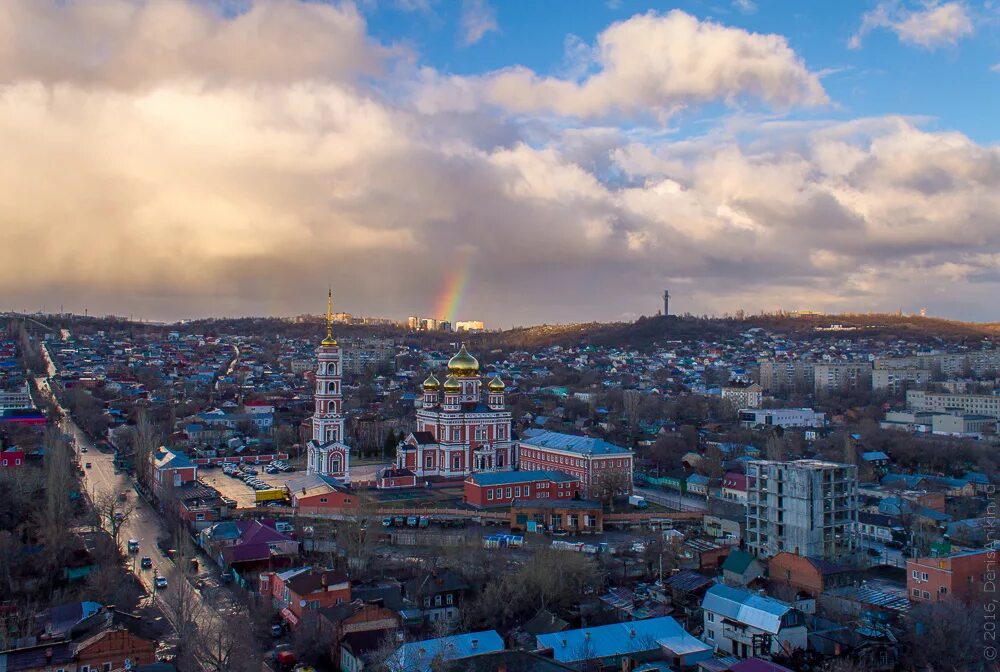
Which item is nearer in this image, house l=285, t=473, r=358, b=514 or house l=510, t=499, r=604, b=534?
house l=510, t=499, r=604, b=534

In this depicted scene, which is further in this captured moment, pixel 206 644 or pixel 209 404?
pixel 209 404

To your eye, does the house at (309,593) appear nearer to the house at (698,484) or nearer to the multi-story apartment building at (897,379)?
the house at (698,484)

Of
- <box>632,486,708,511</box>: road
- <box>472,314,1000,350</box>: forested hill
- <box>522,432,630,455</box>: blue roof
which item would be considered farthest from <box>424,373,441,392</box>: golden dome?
<box>472,314,1000,350</box>: forested hill

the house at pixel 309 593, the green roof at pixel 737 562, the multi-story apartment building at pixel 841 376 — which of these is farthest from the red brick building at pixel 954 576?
the multi-story apartment building at pixel 841 376

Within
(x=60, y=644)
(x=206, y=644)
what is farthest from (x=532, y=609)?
(x=60, y=644)

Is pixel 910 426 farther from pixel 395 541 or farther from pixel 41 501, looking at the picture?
pixel 41 501

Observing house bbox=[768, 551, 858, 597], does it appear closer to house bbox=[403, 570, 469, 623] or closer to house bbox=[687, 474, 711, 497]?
house bbox=[403, 570, 469, 623]
